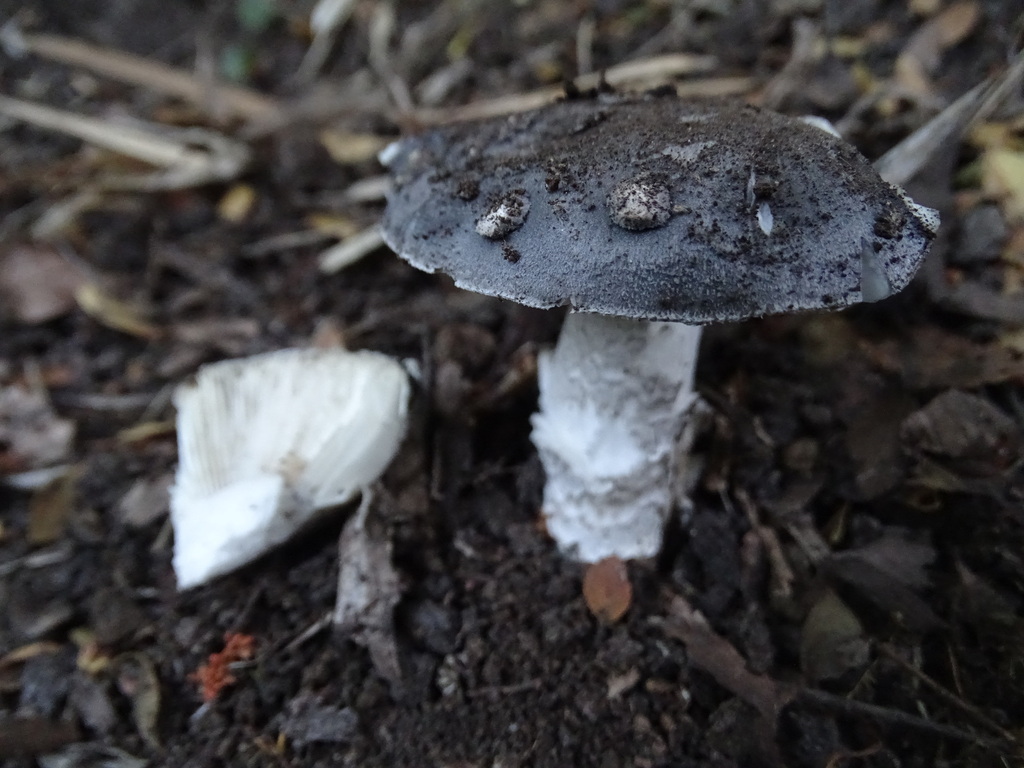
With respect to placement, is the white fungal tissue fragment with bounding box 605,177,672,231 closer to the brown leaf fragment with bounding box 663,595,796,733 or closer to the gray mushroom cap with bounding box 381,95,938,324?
the gray mushroom cap with bounding box 381,95,938,324

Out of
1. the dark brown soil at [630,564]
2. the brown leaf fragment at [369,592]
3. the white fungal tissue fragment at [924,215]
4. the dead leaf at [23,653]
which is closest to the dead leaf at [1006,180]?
the dark brown soil at [630,564]

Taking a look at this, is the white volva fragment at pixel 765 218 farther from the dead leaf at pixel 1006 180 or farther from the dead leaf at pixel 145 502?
the dead leaf at pixel 145 502

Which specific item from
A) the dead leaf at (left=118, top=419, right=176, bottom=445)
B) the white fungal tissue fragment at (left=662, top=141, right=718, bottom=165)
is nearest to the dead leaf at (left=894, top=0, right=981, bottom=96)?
the white fungal tissue fragment at (left=662, top=141, right=718, bottom=165)

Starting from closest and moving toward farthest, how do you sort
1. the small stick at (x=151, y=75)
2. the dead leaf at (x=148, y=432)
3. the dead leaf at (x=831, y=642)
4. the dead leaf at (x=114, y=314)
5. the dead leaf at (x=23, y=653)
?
the dead leaf at (x=831, y=642)
the dead leaf at (x=23, y=653)
the dead leaf at (x=148, y=432)
the dead leaf at (x=114, y=314)
the small stick at (x=151, y=75)

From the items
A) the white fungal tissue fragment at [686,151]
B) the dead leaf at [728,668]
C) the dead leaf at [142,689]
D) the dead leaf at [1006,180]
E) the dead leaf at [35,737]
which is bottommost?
the dead leaf at [35,737]

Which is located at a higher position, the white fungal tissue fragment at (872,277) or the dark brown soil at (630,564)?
the white fungal tissue fragment at (872,277)

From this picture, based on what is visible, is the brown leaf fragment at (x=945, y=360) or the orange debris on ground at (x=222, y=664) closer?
the orange debris on ground at (x=222, y=664)

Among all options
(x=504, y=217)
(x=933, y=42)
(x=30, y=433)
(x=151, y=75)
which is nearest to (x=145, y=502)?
(x=30, y=433)
